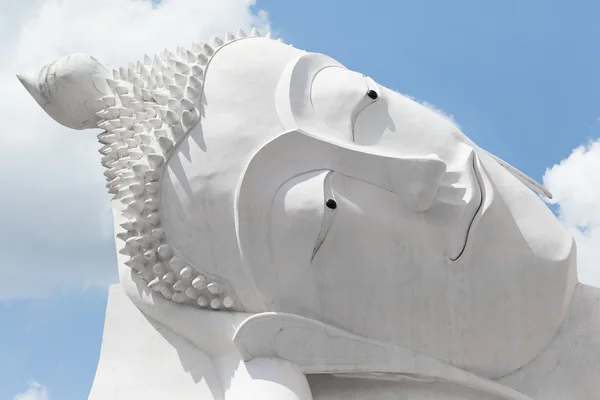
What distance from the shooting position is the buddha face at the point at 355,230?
11.6 feet

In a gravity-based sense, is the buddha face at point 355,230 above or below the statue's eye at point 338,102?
below

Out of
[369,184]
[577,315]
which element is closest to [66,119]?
[369,184]

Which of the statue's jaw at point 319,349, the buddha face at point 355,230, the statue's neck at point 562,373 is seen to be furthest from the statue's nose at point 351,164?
the statue's neck at point 562,373

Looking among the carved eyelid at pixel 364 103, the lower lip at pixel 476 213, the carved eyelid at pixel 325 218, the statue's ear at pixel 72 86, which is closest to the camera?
the carved eyelid at pixel 325 218

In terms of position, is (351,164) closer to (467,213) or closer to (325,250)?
(325,250)

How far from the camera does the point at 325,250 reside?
11.6ft

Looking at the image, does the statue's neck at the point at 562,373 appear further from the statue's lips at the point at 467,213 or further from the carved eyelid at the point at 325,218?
the carved eyelid at the point at 325,218

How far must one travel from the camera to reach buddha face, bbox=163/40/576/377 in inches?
139

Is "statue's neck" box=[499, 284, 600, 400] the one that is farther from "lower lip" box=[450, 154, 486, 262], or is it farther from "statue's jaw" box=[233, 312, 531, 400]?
"lower lip" box=[450, 154, 486, 262]

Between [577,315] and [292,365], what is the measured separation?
1502 mm

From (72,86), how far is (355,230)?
176cm

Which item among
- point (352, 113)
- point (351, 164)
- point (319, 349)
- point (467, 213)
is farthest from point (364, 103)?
point (319, 349)

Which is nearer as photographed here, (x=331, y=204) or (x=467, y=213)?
(x=331, y=204)

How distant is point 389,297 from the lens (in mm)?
3594
